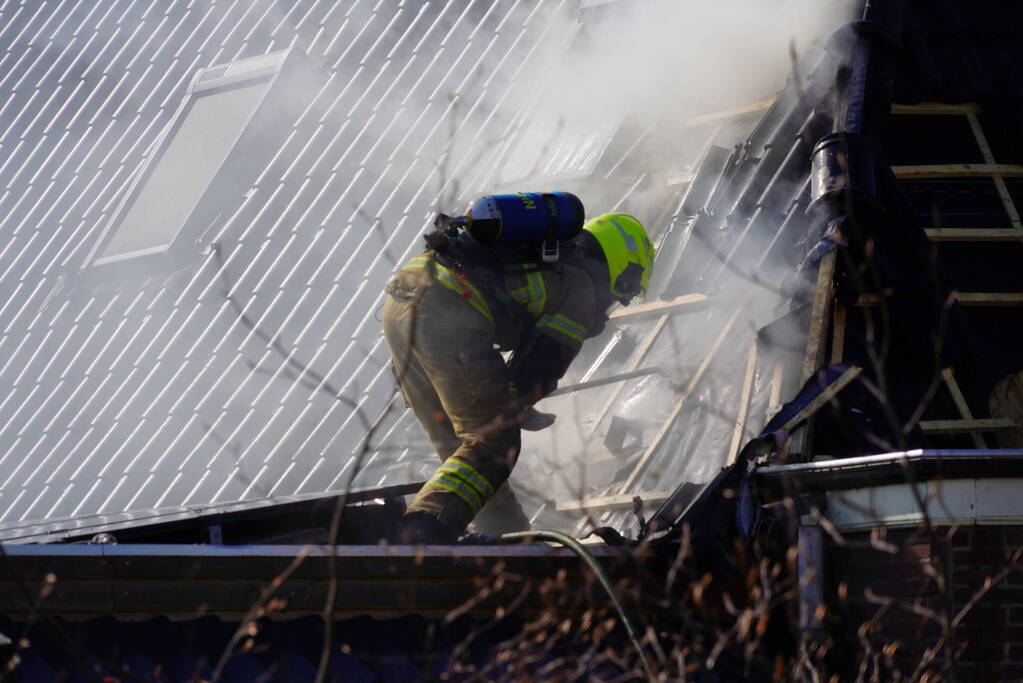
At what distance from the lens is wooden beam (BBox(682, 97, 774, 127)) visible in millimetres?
9836

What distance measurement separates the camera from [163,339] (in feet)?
40.4

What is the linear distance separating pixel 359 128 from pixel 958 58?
5105mm

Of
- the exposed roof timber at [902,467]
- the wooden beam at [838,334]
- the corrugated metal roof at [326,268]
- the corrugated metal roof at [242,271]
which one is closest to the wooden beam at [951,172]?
the corrugated metal roof at [326,268]

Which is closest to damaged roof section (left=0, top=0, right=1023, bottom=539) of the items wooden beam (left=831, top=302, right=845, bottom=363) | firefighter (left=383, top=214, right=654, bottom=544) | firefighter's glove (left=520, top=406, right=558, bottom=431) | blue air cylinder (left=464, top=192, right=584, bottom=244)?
wooden beam (left=831, top=302, right=845, bottom=363)

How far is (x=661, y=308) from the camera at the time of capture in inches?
344

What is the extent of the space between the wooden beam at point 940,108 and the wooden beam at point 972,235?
1084 mm

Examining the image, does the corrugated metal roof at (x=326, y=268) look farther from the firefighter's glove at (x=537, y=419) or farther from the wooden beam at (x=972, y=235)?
the wooden beam at (x=972, y=235)

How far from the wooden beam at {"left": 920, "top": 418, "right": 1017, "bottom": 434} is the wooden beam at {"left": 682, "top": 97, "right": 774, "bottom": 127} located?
8.54 feet

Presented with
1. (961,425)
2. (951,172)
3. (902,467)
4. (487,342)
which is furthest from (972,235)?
(902,467)

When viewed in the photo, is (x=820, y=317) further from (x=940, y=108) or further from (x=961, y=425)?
(x=940, y=108)

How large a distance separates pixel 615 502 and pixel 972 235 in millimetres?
2780

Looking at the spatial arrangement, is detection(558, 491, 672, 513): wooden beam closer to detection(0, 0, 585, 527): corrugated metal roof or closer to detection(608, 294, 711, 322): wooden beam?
detection(608, 294, 711, 322): wooden beam

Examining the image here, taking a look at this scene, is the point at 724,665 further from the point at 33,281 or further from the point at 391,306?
the point at 33,281

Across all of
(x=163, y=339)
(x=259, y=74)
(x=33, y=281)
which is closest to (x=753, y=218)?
(x=163, y=339)
